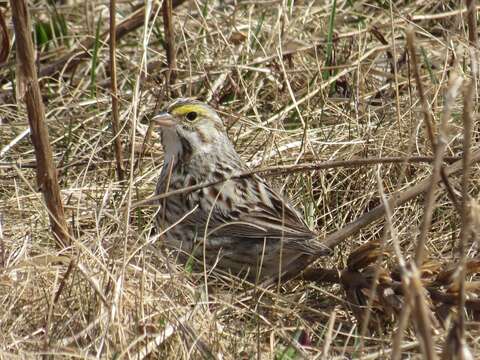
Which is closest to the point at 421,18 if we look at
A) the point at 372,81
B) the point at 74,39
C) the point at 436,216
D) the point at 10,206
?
the point at 372,81

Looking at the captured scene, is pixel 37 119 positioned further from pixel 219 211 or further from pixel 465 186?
pixel 465 186

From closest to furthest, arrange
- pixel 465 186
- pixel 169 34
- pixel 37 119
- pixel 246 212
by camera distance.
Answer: pixel 465 186, pixel 37 119, pixel 246 212, pixel 169 34

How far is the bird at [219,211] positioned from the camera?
3.66 meters

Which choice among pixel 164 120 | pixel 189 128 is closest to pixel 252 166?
pixel 189 128

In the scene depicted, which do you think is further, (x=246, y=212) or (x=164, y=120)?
(x=164, y=120)

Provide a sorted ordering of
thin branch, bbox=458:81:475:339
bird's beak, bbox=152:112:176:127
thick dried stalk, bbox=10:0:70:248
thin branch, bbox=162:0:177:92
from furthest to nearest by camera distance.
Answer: thin branch, bbox=162:0:177:92
bird's beak, bbox=152:112:176:127
thick dried stalk, bbox=10:0:70:248
thin branch, bbox=458:81:475:339

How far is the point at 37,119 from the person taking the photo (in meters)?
3.20

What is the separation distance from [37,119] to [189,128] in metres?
0.95

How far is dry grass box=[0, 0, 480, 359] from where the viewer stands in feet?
9.65

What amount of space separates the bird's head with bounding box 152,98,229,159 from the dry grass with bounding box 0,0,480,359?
169 mm

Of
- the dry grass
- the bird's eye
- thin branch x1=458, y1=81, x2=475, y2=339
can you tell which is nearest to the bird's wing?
the dry grass

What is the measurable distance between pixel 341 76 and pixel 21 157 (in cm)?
139

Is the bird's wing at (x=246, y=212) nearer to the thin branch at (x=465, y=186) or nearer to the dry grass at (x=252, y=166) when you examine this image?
the dry grass at (x=252, y=166)

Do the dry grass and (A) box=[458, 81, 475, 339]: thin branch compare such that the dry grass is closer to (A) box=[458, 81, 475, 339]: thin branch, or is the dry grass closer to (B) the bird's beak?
(A) box=[458, 81, 475, 339]: thin branch
